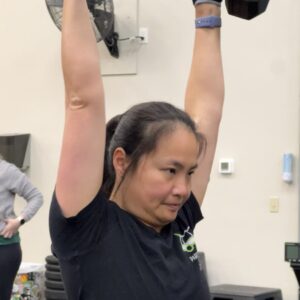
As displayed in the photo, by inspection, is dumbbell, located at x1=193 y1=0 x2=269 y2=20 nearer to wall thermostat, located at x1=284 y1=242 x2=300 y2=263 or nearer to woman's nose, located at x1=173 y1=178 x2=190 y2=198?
woman's nose, located at x1=173 y1=178 x2=190 y2=198

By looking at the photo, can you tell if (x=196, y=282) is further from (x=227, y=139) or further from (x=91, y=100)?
(x=227, y=139)

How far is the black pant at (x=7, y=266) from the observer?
407 centimetres

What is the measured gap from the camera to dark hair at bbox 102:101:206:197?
1.32 meters

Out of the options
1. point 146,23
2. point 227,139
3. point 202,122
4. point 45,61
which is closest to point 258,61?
point 227,139

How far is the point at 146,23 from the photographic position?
5.78 m

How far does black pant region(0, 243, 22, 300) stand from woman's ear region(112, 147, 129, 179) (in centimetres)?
290

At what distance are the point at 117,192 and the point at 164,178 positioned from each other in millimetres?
119

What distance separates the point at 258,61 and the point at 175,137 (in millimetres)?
4189

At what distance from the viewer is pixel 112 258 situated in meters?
1.27

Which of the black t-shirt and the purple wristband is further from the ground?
the purple wristband

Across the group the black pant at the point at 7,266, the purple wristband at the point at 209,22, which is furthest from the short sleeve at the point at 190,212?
the black pant at the point at 7,266

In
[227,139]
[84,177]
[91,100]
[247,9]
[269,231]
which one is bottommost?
[269,231]

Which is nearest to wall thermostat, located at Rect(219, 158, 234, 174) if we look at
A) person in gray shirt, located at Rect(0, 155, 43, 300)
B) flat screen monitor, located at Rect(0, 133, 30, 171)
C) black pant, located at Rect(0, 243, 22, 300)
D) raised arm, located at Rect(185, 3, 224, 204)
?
person in gray shirt, located at Rect(0, 155, 43, 300)

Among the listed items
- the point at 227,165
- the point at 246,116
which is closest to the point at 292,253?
the point at 227,165
